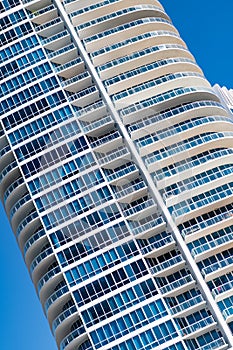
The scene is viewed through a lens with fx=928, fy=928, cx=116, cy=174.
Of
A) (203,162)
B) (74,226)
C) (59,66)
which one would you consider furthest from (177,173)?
(59,66)

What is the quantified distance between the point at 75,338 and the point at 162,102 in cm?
3127

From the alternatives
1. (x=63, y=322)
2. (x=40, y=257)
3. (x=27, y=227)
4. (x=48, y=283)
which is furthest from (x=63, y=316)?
(x=27, y=227)

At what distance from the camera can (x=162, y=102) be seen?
4572 inches

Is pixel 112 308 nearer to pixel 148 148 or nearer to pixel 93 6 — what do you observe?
pixel 148 148

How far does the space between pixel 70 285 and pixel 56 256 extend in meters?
3.96

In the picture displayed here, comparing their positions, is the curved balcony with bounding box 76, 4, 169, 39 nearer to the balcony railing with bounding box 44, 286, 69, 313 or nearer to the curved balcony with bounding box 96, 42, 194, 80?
the curved balcony with bounding box 96, 42, 194, 80

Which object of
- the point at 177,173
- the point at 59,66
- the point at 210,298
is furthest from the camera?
the point at 59,66

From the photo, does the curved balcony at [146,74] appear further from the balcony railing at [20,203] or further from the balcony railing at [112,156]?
the balcony railing at [20,203]

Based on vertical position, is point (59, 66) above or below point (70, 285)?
above

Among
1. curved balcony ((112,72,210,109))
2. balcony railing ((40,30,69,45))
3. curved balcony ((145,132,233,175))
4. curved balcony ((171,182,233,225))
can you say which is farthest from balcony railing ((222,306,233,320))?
balcony railing ((40,30,69,45))

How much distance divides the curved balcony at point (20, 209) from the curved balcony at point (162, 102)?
50.5 ft

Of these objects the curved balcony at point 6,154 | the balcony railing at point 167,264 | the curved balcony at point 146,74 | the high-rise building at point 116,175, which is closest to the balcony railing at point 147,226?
the high-rise building at point 116,175

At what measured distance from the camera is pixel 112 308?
105 metres

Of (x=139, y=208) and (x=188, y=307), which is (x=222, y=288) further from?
(x=139, y=208)
